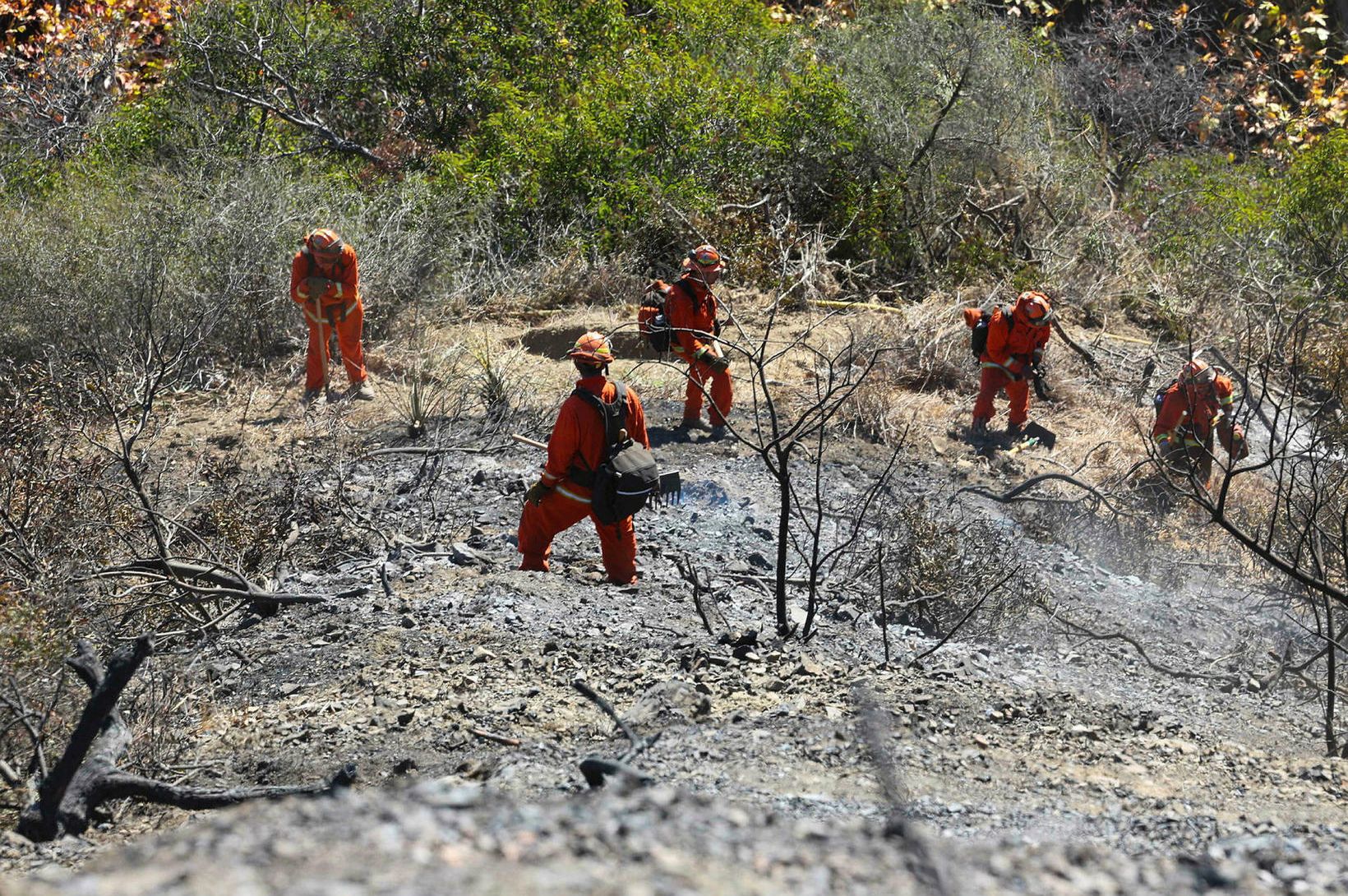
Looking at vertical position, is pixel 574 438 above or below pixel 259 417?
above

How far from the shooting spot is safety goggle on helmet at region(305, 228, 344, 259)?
32.7ft

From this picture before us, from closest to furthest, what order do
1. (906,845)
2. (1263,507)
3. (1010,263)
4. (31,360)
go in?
1. (906,845)
2. (1263,507)
3. (31,360)
4. (1010,263)

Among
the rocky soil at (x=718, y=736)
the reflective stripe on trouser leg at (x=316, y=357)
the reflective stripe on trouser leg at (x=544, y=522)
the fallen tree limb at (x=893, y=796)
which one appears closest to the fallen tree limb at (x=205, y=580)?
the rocky soil at (x=718, y=736)

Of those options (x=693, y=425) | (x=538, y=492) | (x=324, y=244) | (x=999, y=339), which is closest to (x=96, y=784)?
(x=538, y=492)

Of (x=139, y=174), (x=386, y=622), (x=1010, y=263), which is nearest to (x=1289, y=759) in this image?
(x=386, y=622)

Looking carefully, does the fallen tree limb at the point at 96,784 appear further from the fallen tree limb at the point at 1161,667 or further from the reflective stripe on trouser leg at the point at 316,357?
the reflective stripe on trouser leg at the point at 316,357

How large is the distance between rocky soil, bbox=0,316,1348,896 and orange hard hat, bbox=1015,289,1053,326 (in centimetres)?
200

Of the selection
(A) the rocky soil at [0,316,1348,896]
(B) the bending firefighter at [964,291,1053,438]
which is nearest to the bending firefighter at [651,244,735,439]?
(A) the rocky soil at [0,316,1348,896]

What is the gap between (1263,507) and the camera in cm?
928

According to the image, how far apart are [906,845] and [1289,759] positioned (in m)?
2.80

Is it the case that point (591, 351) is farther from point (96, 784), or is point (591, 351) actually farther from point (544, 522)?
point (96, 784)

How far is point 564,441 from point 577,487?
0.96 feet

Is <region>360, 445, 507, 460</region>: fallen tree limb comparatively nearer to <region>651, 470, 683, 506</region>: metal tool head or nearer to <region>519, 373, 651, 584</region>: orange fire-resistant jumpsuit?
<region>651, 470, 683, 506</region>: metal tool head

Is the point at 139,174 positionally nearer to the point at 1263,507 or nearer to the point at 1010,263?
the point at 1010,263
